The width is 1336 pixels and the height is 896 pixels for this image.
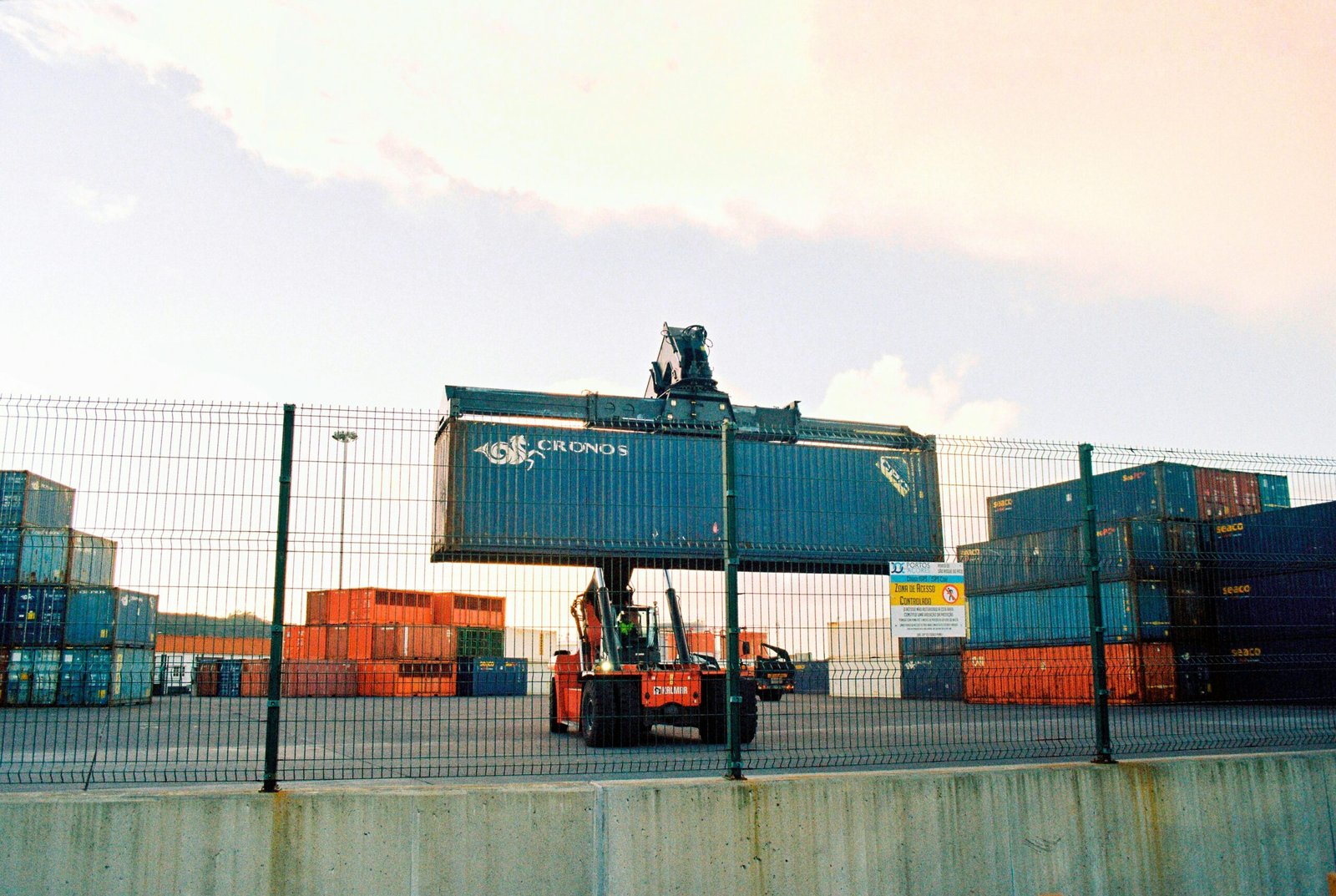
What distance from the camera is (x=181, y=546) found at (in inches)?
250

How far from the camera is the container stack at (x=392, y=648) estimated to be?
650 cm

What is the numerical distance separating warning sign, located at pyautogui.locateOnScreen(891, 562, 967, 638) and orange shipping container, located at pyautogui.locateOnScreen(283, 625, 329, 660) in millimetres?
4056

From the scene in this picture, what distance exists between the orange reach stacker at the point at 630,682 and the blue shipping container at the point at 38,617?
4.99 metres

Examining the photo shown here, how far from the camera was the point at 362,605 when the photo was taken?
21.5ft

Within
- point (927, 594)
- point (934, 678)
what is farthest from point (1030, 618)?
point (927, 594)

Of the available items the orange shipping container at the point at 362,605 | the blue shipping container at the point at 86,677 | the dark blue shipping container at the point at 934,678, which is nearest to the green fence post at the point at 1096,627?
the dark blue shipping container at the point at 934,678

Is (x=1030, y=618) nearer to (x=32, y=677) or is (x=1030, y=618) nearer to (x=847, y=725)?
(x=847, y=725)

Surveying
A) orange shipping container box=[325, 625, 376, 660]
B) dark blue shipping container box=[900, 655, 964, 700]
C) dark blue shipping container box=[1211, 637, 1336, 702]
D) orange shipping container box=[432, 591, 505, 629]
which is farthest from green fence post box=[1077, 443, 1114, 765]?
orange shipping container box=[325, 625, 376, 660]

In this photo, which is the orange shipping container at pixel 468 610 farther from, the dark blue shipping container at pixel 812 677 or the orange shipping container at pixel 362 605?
the dark blue shipping container at pixel 812 677

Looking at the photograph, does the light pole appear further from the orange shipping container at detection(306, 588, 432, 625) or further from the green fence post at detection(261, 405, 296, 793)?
the green fence post at detection(261, 405, 296, 793)

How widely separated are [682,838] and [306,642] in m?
2.77

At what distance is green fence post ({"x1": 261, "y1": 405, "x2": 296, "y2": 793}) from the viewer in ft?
20.0

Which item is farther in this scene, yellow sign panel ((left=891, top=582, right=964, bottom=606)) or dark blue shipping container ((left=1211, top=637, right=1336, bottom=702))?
dark blue shipping container ((left=1211, top=637, right=1336, bottom=702))

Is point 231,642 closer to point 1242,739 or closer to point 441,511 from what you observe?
point 441,511
